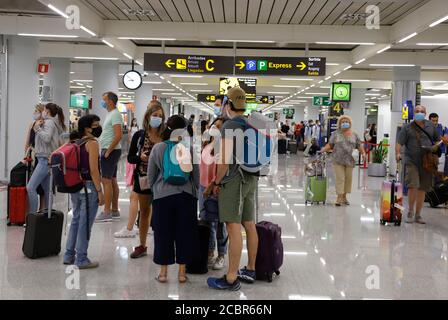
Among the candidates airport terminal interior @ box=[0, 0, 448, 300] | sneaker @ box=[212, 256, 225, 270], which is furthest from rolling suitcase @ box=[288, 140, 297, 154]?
sneaker @ box=[212, 256, 225, 270]

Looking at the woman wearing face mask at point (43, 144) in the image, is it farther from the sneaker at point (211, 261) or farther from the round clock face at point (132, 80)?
the round clock face at point (132, 80)

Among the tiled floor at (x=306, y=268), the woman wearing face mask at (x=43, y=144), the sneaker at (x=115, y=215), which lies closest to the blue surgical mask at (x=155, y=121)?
the tiled floor at (x=306, y=268)

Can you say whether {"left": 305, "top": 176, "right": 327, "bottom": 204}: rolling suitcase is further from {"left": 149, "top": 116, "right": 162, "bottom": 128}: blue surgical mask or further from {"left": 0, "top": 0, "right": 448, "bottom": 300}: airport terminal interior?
{"left": 149, "top": 116, "right": 162, "bottom": 128}: blue surgical mask

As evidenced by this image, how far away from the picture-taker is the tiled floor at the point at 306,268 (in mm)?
4570

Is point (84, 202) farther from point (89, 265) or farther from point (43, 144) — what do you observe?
point (43, 144)

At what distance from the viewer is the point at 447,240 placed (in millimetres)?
7156

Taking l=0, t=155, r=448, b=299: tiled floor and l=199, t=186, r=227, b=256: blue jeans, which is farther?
l=199, t=186, r=227, b=256: blue jeans

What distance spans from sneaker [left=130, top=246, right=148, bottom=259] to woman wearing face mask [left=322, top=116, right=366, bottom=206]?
17.0 feet

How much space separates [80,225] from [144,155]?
1.01 metres

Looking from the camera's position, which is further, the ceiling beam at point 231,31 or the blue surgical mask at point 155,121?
the ceiling beam at point 231,31

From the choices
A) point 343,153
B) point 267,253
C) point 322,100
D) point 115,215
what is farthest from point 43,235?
point 322,100

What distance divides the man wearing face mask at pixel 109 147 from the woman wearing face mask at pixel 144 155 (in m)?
1.64

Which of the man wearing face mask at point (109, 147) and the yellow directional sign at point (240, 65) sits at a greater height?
the yellow directional sign at point (240, 65)

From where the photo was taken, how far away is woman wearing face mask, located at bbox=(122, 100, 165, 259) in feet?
18.5
